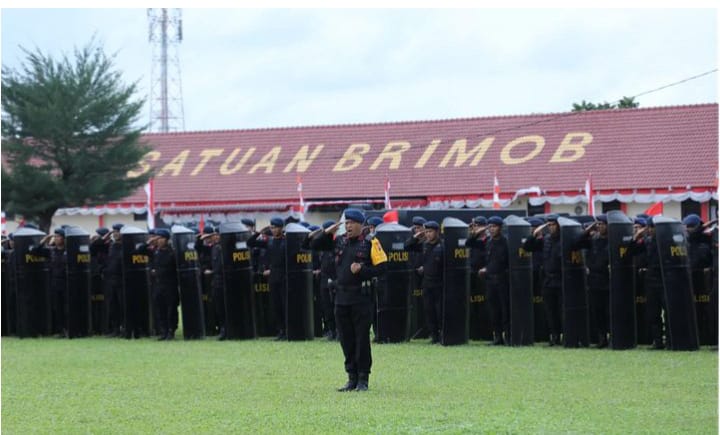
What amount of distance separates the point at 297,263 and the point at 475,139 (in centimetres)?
3163

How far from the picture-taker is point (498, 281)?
19.1 metres

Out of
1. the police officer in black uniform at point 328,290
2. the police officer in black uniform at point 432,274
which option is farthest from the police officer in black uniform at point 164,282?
the police officer in black uniform at point 432,274

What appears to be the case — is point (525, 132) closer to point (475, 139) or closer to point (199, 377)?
point (475, 139)

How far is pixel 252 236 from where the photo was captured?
67.9ft

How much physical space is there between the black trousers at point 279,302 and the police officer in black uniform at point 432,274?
2259mm

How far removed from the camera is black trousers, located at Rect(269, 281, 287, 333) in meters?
20.6

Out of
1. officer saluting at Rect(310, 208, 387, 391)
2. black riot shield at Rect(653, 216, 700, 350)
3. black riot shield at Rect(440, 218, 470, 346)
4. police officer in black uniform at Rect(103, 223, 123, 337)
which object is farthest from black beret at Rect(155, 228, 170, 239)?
officer saluting at Rect(310, 208, 387, 391)

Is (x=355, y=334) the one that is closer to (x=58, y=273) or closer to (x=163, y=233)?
(x=163, y=233)

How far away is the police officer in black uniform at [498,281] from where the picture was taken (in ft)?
62.6

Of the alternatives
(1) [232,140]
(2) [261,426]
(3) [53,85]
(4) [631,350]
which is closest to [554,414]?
(2) [261,426]

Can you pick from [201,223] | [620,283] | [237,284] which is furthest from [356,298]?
[201,223]

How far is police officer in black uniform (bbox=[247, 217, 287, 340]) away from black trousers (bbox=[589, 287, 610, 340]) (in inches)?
181

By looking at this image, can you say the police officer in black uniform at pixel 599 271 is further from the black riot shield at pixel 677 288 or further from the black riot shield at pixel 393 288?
the black riot shield at pixel 393 288

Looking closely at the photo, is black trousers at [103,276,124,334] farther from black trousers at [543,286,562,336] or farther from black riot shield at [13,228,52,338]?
black trousers at [543,286,562,336]
